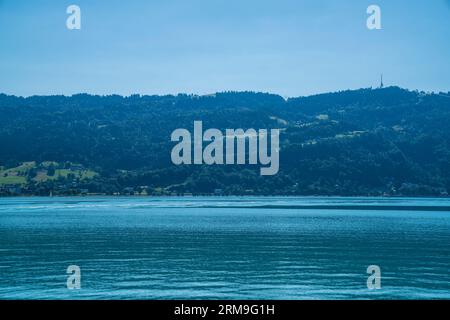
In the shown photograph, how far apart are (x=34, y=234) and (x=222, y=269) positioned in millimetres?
30475

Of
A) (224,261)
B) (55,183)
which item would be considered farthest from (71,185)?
(224,261)

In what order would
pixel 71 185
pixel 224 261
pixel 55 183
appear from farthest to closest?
pixel 55 183
pixel 71 185
pixel 224 261

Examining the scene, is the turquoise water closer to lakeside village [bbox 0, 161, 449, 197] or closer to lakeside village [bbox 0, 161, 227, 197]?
lakeside village [bbox 0, 161, 227, 197]

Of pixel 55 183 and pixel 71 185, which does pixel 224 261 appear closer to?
pixel 71 185

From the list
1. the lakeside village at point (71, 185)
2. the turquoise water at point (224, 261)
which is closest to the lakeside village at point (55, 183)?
the lakeside village at point (71, 185)

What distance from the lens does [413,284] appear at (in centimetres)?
3347

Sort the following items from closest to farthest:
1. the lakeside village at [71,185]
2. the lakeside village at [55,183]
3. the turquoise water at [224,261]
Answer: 1. the turquoise water at [224,261]
2. the lakeside village at [55,183]
3. the lakeside village at [71,185]

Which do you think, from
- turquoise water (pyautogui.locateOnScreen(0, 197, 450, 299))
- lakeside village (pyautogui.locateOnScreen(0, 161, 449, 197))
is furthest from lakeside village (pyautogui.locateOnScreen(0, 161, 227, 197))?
turquoise water (pyautogui.locateOnScreen(0, 197, 450, 299))

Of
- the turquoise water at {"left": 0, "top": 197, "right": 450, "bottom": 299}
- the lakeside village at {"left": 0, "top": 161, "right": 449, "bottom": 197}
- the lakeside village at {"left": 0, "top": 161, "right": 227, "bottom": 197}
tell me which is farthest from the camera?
the lakeside village at {"left": 0, "top": 161, "right": 449, "bottom": 197}

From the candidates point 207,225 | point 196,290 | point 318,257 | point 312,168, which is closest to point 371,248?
point 318,257

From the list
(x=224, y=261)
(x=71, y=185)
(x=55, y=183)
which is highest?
(x=224, y=261)

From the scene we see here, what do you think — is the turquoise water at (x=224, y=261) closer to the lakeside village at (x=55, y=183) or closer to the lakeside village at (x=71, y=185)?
the lakeside village at (x=55, y=183)

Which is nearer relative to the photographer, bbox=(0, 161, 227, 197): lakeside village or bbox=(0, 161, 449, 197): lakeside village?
bbox=(0, 161, 227, 197): lakeside village
